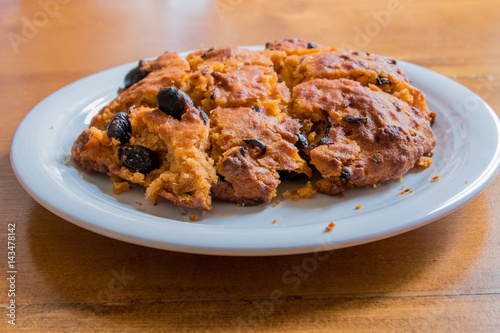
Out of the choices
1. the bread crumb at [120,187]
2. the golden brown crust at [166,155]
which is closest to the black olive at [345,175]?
the golden brown crust at [166,155]

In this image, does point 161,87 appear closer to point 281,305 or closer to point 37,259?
point 37,259

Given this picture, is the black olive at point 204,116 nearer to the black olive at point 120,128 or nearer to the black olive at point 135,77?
the black olive at point 120,128

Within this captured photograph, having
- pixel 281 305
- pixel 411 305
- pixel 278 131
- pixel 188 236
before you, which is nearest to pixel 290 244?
pixel 281 305

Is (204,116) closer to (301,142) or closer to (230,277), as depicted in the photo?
(301,142)

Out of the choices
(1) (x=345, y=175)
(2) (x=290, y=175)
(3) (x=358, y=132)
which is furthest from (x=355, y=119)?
(2) (x=290, y=175)

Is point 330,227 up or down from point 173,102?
down
